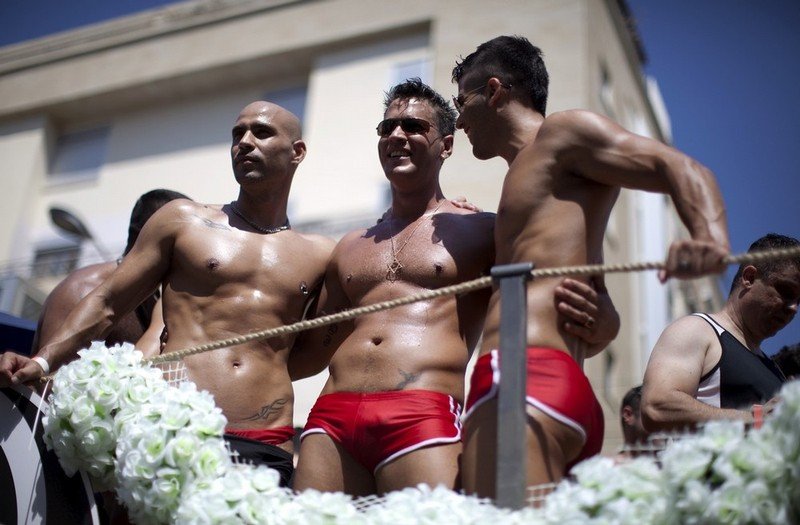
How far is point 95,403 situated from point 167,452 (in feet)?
1.45

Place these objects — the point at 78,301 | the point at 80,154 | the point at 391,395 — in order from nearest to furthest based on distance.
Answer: the point at 391,395 → the point at 78,301 → the point at 80,154

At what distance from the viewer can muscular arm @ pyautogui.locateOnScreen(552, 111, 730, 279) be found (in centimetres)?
278

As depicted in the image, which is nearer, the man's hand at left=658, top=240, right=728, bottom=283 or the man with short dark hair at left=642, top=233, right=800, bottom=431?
the man's hand at left=658, top=240, right=728, bottom=283

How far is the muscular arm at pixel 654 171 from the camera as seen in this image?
2.78 metres

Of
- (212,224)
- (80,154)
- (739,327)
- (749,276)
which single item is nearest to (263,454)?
(212,224)

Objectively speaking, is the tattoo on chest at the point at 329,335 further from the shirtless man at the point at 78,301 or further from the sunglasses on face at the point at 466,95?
the sunglasses on face at the point at 466,95

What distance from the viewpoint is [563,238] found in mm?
3273

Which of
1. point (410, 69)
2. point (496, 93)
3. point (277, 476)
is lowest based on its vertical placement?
point (277, 476)

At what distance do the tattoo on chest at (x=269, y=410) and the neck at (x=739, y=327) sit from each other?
6.18ft

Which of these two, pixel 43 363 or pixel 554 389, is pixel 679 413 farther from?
pixel 43 363

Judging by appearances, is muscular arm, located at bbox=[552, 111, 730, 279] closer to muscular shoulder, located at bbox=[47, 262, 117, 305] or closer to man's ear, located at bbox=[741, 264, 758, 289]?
man's ear, located at bbox=[741, 264, 758, 289]

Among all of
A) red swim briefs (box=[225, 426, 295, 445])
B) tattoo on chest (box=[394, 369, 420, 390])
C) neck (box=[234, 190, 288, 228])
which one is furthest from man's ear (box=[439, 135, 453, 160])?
red swim briefs (box=[225, 426, 295, 445])

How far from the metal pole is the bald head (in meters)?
1.96

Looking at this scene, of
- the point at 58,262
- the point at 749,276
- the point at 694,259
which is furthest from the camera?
the point at 58,262
